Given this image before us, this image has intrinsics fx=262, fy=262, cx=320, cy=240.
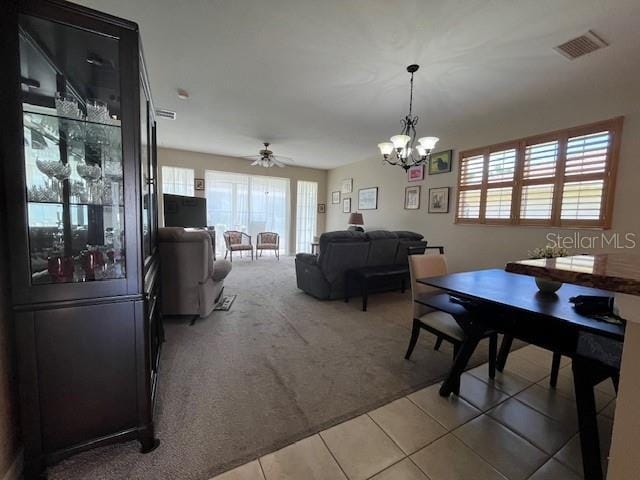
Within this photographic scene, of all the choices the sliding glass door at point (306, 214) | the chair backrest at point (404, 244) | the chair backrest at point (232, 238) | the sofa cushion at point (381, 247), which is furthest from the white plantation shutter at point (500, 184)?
the chair backrest at point (232, 238)

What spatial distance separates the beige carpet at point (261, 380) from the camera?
4.12ft

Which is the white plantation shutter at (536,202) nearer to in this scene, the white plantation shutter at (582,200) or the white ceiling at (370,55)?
the white plantation shutter at (582,200)

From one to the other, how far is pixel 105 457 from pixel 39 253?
1004 millimetres

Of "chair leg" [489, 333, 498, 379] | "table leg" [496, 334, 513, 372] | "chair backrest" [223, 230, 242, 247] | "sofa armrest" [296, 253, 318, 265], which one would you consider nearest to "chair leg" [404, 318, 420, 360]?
"chair leg" [489, 333, 498, 379]

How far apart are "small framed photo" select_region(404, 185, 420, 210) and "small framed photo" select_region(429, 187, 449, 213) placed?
297mm

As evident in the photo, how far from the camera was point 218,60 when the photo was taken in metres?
2.55

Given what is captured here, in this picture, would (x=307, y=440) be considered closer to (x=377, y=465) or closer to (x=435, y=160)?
(x=377, y=465)

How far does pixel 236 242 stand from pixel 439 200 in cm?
448

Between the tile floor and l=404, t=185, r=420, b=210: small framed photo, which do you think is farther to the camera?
l=404, t=185, r=420, b=210: small framed photo

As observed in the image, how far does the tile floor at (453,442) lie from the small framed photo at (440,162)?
142 inches

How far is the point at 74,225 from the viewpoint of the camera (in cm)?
131

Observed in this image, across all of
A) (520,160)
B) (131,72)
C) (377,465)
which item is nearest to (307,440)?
(377,465)

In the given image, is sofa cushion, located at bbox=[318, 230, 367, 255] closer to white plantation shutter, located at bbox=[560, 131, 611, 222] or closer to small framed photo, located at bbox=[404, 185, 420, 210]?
small framed photo, located at bbox=[404, 185, 420, 210]

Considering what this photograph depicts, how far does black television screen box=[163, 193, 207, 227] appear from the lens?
454 cm
